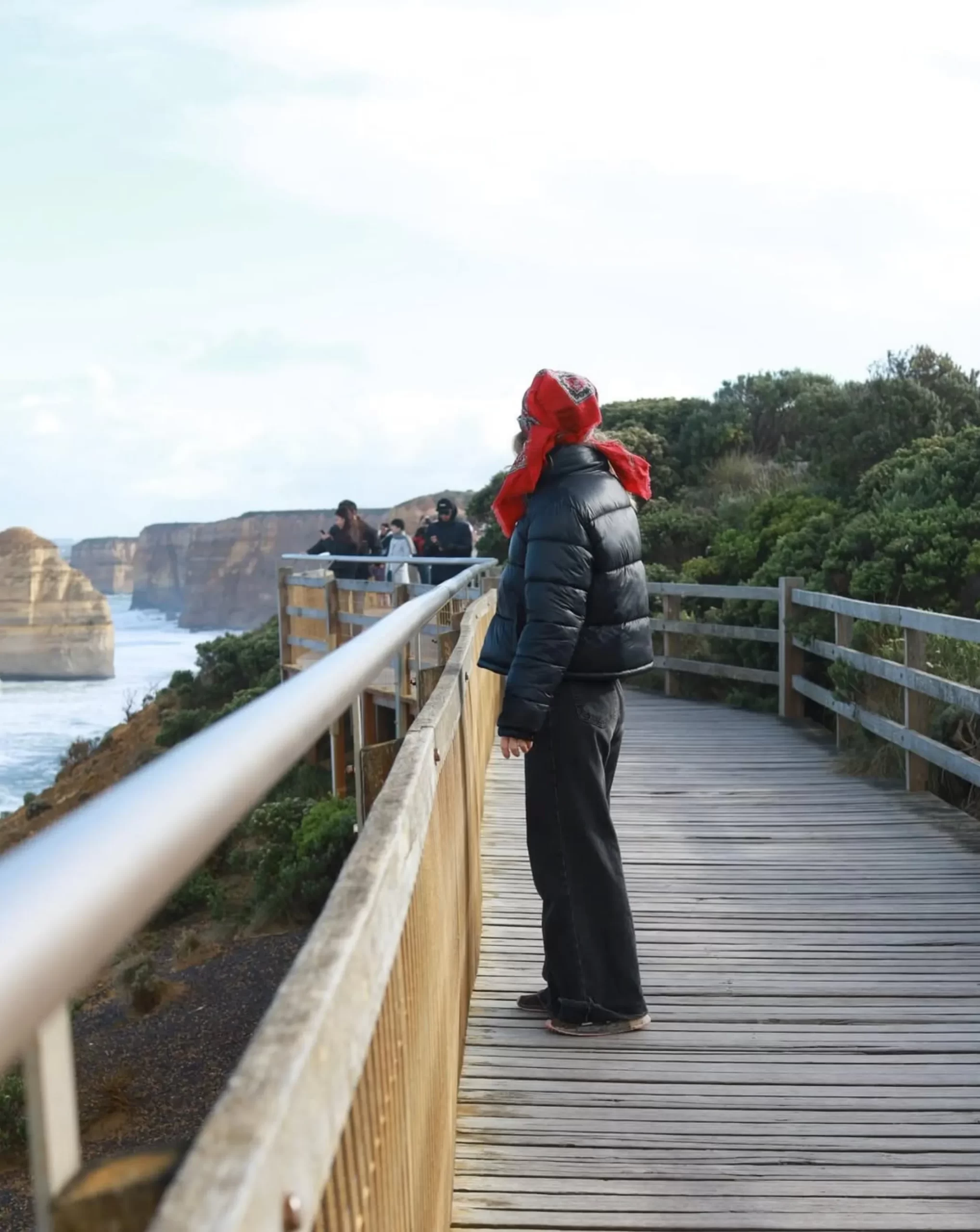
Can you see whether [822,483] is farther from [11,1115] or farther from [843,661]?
[11,1115]

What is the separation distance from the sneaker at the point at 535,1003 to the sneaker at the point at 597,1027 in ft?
0.56

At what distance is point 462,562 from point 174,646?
572 feet

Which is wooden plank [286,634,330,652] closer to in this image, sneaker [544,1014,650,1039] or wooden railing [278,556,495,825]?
wooden railing [278,556,495,825]

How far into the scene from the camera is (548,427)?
4492mm

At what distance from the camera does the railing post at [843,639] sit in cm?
1098

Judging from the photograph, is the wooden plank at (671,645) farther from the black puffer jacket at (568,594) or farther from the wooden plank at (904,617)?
the black puffer jacket at (568,594)

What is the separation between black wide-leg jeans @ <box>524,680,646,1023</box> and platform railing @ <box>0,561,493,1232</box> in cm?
322

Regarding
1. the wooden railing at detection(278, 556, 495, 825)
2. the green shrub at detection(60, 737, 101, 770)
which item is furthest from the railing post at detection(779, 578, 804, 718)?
the green shrub at detection(60, 737, 101, 770)

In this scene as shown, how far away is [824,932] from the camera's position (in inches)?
238

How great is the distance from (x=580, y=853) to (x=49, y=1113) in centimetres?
392

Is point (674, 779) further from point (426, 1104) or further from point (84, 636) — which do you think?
point (84, 636)

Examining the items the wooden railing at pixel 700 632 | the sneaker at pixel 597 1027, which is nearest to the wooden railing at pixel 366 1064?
the sneaker at pixel 597 1027

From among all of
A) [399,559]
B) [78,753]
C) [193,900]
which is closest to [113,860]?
[399,559]

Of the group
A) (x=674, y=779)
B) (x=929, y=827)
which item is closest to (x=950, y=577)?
(x=674, y=779)
